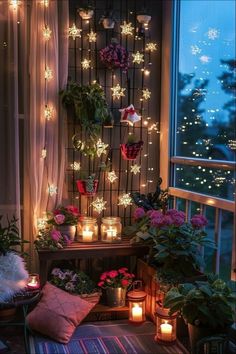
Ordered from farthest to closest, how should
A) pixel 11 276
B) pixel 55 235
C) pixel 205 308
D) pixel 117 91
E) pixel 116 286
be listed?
1. pixel 117 91
2. pixel 116 286
3. pixel 55 235
4. pixel 11 276
5. pixel 205 308

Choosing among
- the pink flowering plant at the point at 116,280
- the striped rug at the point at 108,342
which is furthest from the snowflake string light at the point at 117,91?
the striped rug at the point at 108,342

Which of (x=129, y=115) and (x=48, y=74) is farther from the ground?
(x=48, y=74)

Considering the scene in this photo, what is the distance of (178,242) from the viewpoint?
2.98 meters

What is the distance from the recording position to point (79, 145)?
11.6 ft

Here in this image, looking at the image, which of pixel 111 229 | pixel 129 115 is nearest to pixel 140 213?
pixel 111 229

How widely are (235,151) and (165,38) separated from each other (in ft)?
4.39

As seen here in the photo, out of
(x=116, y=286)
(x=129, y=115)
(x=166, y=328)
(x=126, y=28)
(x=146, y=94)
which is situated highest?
(x=126, y=28)

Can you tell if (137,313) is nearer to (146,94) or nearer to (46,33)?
(146,94)

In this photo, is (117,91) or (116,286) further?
(117,91)

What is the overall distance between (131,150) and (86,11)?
111cm

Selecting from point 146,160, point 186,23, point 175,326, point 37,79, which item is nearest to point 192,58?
point 186,23

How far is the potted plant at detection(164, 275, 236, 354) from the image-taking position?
258 centimetres

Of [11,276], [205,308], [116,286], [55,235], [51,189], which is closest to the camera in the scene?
[205,308]

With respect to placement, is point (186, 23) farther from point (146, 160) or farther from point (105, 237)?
point (105, 237)
